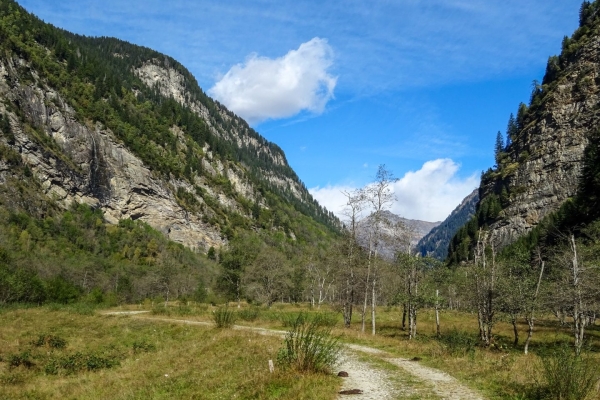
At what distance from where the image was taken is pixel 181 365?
17.1 meters

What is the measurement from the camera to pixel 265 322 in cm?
3631

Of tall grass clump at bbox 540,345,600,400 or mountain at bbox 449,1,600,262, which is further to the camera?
mountain at bbox 449,1,600,262

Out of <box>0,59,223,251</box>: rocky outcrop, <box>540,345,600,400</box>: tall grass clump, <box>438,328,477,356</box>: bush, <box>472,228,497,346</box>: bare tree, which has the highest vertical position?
<box>0,59,223,251</box>: rocky outcrop

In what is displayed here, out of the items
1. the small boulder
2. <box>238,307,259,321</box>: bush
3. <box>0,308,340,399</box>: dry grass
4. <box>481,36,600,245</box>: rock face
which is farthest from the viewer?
<box>481,36,600,245</box>: rock face

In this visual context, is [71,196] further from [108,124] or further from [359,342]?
[359,342]

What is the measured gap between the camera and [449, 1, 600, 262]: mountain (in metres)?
114

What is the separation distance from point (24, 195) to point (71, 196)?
20.6 meters

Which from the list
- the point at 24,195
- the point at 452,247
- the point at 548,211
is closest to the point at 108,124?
the point at 24,195

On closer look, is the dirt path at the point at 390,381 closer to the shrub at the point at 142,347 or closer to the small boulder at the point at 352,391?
the small boulder at the point at 352,391

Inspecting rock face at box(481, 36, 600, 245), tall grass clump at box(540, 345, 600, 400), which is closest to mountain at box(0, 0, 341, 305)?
tall grass clump at box(540, 345, 600, 400)

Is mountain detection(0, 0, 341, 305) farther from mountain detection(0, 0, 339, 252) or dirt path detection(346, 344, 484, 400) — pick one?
dirt path detection(346, 344, 484, 400)

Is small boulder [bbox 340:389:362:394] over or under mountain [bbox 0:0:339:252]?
under

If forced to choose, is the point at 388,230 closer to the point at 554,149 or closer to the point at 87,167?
the point at 554,149

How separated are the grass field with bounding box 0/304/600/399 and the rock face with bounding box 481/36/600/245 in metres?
95.0
